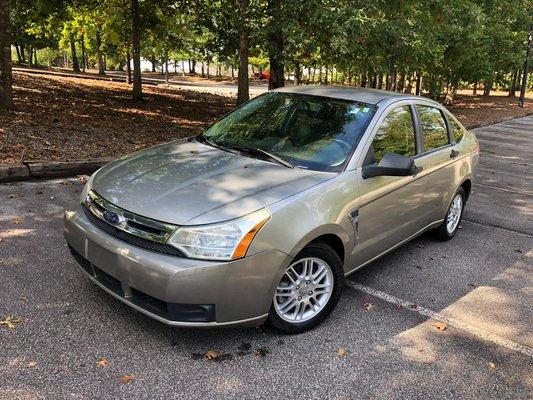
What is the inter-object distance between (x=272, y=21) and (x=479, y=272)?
21.2 feet

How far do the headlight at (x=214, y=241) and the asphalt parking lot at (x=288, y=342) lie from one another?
0.71 metres

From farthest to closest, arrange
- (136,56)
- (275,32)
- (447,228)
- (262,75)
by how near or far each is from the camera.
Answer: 1. (262,75)
2. (136,56)
3. (275,32)
4. (447,228)

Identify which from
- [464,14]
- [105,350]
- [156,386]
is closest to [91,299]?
[105,350]

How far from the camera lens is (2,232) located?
462 centimetres

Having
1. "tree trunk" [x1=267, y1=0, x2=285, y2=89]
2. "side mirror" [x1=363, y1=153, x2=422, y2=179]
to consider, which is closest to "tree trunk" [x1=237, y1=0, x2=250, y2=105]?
"tree trunk" [x1=267, y1=0, x2=285, y2=89]

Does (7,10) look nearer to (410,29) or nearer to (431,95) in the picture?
(410,29)

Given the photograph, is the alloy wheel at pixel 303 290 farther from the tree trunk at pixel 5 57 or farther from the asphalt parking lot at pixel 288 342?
the tree trunk at pixel 5 57

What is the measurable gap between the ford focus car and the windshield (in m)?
0.01

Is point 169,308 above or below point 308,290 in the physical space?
above

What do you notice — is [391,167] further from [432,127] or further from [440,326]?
[432,127]

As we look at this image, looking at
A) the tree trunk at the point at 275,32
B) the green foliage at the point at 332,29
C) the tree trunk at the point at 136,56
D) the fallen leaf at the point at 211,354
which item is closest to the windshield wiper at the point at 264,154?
the fallen leaf at the point at 211,354

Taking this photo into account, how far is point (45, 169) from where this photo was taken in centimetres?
654

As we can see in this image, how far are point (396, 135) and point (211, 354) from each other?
243 cm

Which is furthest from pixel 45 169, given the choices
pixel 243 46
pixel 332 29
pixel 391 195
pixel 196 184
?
pixel 243 46
